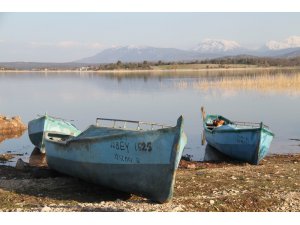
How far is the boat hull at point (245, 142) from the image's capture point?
2077 centimetres

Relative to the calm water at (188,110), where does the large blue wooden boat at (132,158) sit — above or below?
above

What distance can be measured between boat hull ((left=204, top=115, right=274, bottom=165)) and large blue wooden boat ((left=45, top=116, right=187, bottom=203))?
7.96m

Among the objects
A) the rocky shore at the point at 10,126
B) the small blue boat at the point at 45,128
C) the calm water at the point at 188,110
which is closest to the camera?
the small blue boat at the point at 45,128

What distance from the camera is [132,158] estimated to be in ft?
44.5

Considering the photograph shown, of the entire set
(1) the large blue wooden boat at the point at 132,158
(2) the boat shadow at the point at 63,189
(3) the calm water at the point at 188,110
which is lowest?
(3) the calm water at the point at 188,110

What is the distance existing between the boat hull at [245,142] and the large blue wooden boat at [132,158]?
796 cm

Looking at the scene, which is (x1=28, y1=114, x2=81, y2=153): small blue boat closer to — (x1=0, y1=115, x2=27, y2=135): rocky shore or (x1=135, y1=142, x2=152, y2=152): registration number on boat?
(x1=0, y1=115, x2=27, y2=135): rocky shore

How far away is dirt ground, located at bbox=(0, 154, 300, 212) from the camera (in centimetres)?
1198

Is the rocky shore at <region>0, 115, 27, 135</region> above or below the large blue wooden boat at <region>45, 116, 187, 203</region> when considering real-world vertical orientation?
below

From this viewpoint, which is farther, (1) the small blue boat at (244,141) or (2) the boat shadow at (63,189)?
(1) the small blue boat at (244,141)

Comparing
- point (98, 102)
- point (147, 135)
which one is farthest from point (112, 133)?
point (98, 102)

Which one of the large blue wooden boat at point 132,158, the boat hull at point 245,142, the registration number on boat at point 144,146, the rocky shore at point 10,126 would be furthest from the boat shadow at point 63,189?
the rocky shore at point 10,126

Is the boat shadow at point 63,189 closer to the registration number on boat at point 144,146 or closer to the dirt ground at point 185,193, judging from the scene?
the dirt ground at point 185,193

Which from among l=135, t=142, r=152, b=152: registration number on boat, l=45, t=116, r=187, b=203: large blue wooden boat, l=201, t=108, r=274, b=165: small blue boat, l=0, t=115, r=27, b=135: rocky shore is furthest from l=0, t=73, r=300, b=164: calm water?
l=135, t=142, r=152, b=152: registration number on boat
